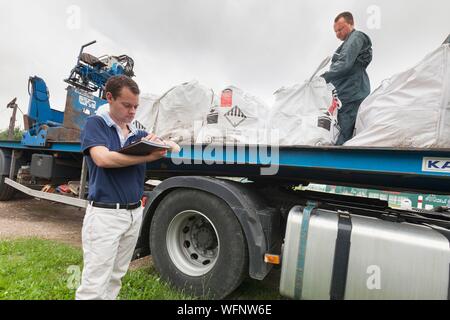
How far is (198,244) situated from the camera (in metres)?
2.54

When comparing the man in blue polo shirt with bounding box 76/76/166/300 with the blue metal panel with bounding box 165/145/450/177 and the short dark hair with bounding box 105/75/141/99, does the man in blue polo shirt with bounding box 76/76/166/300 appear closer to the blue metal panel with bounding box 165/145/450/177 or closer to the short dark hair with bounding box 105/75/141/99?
the short dark hair with bounding box 105/75/141/99

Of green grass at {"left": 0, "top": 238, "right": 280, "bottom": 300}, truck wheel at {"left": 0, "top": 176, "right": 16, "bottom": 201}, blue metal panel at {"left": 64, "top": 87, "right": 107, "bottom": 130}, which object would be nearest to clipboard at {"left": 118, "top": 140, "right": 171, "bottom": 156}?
green grass at {"left": 0, "top": 238, "right": 280, "bottom": 300}

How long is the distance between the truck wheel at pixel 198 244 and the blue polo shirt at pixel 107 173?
743mm

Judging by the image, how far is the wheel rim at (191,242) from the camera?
2447 mm

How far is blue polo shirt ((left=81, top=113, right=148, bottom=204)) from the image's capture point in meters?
1.54

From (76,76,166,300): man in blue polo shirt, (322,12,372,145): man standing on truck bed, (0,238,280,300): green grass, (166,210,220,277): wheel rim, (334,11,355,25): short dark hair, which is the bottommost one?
(0,238,280,300): green grass

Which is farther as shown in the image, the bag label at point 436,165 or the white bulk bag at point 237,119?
the white bulk bag at point 237,119

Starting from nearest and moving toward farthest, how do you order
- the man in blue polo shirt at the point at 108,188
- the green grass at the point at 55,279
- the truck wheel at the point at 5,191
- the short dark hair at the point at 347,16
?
the man in blue polo shirt at the point at 108,188
the green grass at the point at 55,279
the short dark hair at the point at 347,16
the truck wheel at the point at 5,191

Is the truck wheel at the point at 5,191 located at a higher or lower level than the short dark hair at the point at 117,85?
lower

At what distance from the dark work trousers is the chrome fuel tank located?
823 mm

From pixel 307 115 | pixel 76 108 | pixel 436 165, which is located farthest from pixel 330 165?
pixel 76 108

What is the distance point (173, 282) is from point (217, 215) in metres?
0.77

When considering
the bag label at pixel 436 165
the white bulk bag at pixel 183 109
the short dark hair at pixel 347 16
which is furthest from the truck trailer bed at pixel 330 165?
→ the short dark hair at pixel 347 16

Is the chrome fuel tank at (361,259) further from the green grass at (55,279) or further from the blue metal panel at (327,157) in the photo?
the green grass at (55,279)
